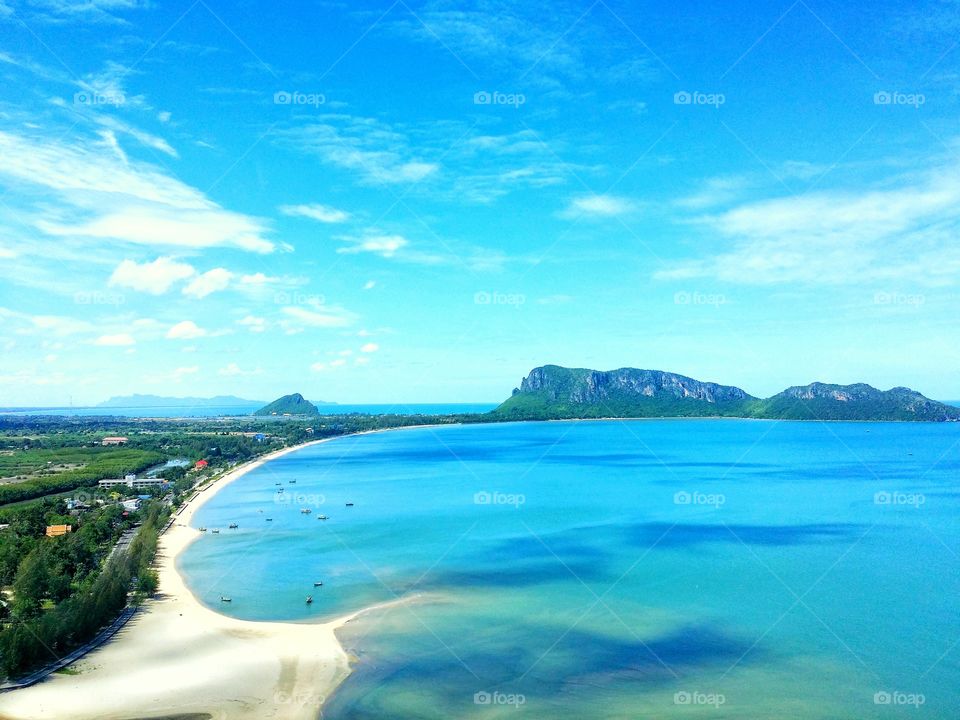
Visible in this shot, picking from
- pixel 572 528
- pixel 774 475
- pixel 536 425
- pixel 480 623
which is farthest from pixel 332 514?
pixel 536 425

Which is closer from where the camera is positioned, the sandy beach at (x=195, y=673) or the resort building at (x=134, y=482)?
the sandy beach at (x=195, y=673)

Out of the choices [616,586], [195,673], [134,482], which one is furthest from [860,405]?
[195,673]

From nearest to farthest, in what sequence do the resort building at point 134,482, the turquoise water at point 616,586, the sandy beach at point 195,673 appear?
the sandy beach at point 195,673, the turquoise water at point 616,586, the resort building at point 134,482

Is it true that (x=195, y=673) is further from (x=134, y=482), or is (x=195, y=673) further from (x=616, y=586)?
(x=134, y=482)

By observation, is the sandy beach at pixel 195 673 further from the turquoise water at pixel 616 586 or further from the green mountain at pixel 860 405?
the green mountain at pixel 860 405

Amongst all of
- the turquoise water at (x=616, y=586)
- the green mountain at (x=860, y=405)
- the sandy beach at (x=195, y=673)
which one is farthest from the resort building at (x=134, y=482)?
the green mountain at (x=860, y=405)
